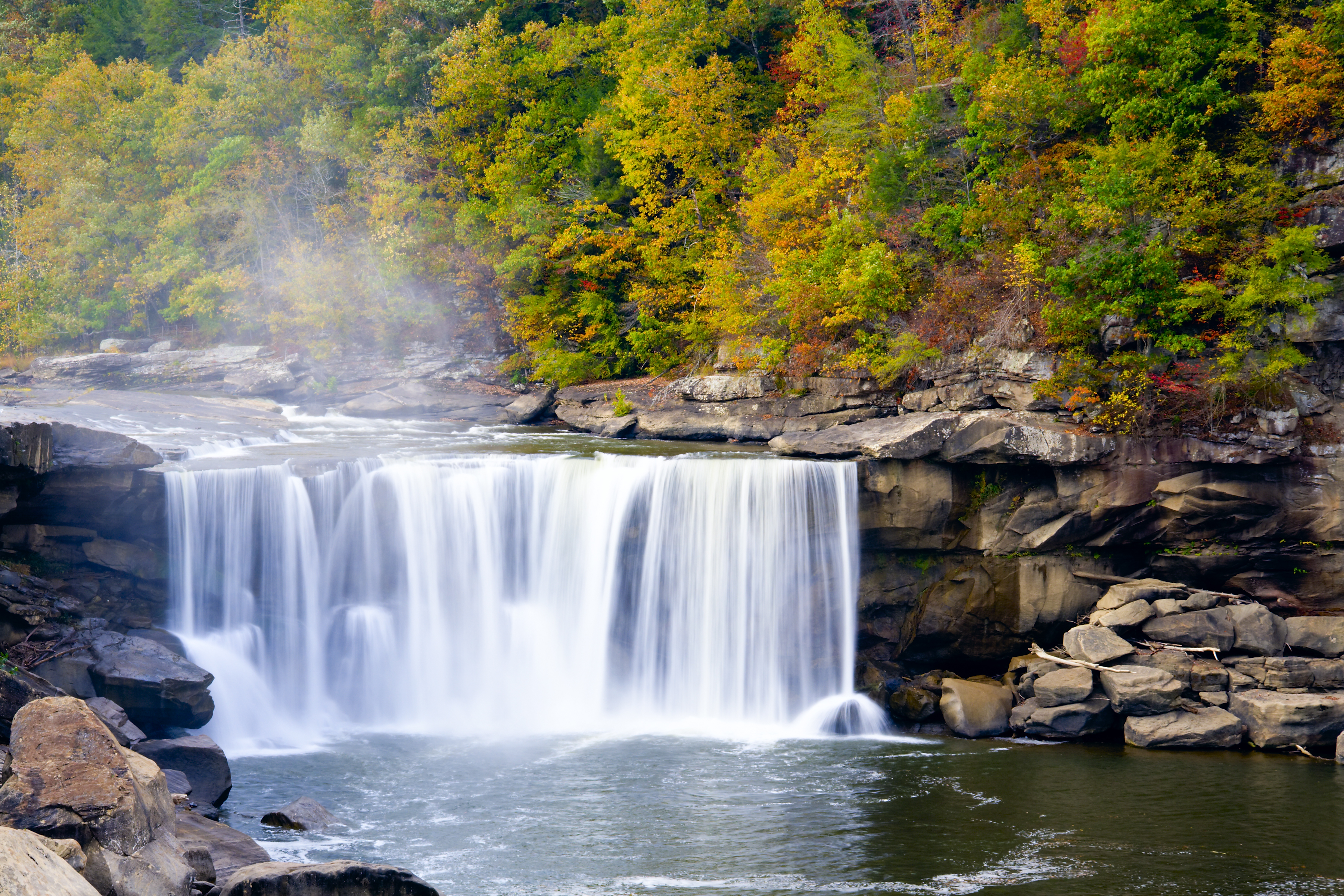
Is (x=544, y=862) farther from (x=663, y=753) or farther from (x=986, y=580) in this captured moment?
(x=986, y=580)

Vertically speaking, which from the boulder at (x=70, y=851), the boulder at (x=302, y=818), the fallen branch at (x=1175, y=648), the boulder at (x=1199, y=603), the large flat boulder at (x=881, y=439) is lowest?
the boulder at (x=302, y=818)

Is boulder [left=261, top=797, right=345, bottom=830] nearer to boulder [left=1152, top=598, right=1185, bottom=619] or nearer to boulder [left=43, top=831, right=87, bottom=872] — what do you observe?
boulder [left=43, top=831, right=87, bottom=872]

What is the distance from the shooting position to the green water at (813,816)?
1059cm

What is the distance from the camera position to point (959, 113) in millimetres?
23047

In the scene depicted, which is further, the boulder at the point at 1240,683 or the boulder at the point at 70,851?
the boulder at the point at 1240,683

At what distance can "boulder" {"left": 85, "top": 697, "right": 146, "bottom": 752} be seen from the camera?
40.8 feet

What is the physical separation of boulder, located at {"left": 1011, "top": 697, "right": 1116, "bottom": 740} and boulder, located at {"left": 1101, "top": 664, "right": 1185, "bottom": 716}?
9.4 inches

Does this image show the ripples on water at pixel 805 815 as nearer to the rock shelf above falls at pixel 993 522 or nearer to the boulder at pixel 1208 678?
the boulder at pixel 1208 678

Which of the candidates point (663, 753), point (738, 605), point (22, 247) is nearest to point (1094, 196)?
point (738, 605)

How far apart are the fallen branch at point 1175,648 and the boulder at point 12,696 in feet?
51.8

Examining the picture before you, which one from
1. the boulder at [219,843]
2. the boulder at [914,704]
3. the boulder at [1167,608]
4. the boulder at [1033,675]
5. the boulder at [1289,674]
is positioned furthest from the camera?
the boulder at [914,704]

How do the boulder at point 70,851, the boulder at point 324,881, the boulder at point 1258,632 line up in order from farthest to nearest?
the boulder at point 1258,632 < the boulder at point 324,881 < the boulder at point 70,851

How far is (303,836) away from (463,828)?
1912 millimetres

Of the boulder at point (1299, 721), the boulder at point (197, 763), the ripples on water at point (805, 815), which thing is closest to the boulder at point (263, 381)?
the ripples on water at point (805, 815)
